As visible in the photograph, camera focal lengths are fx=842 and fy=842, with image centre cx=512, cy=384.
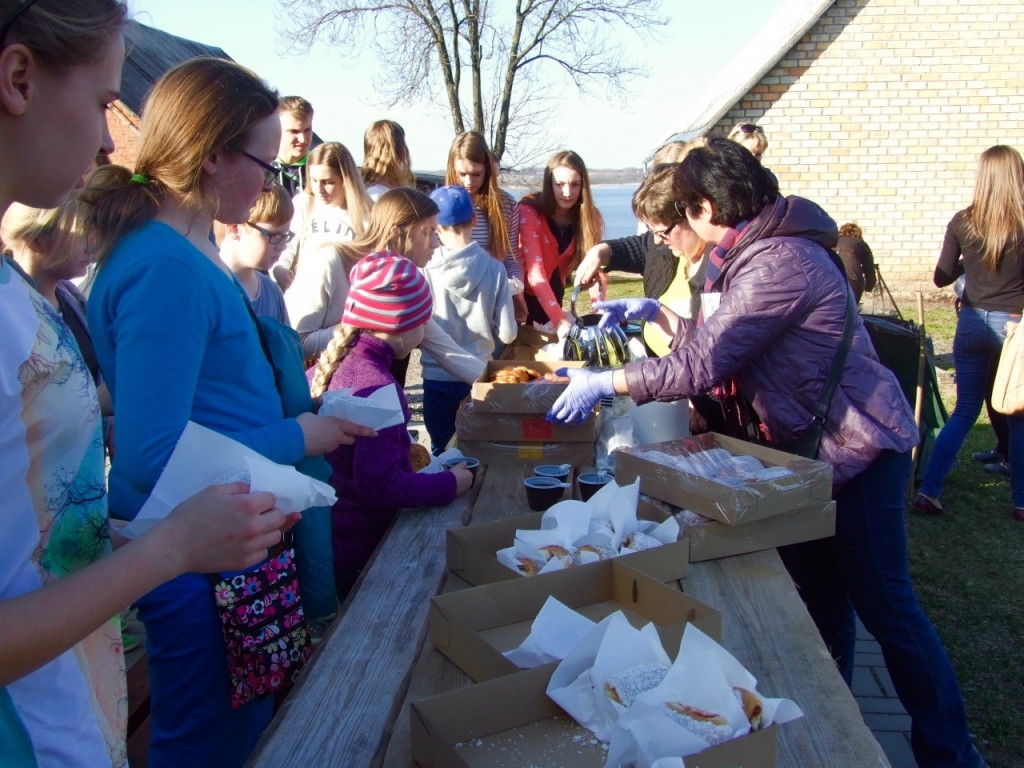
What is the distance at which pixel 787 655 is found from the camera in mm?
1591

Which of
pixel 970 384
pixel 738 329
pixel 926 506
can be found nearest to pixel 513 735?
pixel 738 329

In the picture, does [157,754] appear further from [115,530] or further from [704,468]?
[704,468]

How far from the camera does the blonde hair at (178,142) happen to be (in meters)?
1.62

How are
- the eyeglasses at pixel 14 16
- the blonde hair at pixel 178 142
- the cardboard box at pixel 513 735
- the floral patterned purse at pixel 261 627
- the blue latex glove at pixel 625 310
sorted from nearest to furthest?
the eyeglasses at pixel 14 16 → the cardboard box at pixel 513 735 → the blonde hair at pixel 178 142 → the floral patterned purse at pixel 261 627 → the blue latex glove at pixel 625 310

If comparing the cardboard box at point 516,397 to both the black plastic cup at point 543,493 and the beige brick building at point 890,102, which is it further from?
the beige brick building at point 890,102

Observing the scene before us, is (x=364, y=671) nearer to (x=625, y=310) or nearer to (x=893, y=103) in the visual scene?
(x=625, y=310)

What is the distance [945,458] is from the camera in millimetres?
5004

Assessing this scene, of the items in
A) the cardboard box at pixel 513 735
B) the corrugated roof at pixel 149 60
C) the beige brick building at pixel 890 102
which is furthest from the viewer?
the corrugated roof at pixel 149 60

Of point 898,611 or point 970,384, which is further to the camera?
point 970,384

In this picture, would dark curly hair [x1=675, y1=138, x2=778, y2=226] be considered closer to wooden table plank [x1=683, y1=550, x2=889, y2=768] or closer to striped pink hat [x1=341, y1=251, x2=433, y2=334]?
striped pink hat [x1=341, y1=251, x2=433, y2=334]

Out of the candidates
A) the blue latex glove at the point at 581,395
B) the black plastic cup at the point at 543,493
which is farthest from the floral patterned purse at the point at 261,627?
the blue latex glove at the point at 581,395

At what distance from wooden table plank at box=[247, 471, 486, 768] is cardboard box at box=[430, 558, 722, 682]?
127 millimetres

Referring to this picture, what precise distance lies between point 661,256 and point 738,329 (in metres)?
2.23

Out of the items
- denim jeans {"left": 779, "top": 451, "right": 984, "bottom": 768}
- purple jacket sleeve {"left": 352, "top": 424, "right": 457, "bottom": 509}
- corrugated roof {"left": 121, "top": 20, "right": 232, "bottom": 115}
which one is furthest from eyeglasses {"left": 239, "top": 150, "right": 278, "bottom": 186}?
corrugated roof {"left": 121, "top": 20, "right": 232, "bottom": 115}
